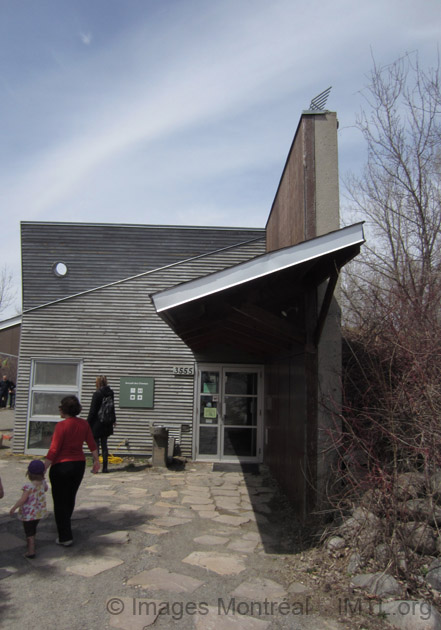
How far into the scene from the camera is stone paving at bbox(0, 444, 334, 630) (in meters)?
3.55

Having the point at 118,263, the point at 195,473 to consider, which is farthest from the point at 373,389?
the point at 118,263

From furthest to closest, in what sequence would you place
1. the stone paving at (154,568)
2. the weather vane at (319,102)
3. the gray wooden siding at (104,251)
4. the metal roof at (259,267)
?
the gray wooden siding at (104,251), the weather vane at (319,102), the metal roof at (259,267), the stone paving at (154,568)

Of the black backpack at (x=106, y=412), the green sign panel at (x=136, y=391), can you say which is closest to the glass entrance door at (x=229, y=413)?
the green sign panel at (x=136, y=391)

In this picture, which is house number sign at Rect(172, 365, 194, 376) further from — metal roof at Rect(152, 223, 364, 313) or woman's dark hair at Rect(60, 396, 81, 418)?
metal roof at Rect(152, 223, 364, 313)

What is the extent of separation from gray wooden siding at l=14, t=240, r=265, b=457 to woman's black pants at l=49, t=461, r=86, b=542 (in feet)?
19.1

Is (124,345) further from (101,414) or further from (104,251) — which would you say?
(101,414)

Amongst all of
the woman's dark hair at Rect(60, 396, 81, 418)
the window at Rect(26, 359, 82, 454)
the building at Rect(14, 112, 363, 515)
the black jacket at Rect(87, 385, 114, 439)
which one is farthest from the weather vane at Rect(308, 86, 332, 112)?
the window at Rect(26, 359, 82, 454)

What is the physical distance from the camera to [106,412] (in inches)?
347

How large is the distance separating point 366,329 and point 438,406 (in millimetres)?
1898

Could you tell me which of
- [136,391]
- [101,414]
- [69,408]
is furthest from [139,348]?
[69,408]

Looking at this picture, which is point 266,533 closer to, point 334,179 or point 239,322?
point 239,322

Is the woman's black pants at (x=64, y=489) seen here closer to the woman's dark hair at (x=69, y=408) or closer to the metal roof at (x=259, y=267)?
the woman's dark hair at (x=69, y=408)

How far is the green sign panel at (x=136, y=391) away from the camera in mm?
10727

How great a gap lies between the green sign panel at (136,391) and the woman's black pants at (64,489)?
581 centimetres
